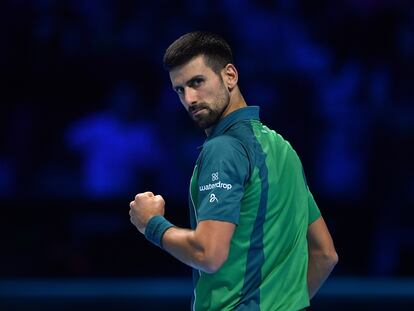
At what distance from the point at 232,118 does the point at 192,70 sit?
0.18 m

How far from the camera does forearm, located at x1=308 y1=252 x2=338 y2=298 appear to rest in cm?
281

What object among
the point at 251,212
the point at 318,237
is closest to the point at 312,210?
the point at 318,237

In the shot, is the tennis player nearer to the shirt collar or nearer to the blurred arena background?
the shirt collar

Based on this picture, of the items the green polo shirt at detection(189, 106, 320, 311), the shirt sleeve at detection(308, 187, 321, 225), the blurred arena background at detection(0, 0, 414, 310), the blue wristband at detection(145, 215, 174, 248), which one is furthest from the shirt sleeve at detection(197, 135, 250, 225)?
the blurred arena background at detection(0, 0, 414, 310)

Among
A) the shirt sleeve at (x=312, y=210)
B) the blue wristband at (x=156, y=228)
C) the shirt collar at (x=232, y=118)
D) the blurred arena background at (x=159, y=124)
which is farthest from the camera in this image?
the blurred arena background at (x=159, y=124)

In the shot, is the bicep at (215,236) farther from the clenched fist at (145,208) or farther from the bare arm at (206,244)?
the clenched fist at (145,208)

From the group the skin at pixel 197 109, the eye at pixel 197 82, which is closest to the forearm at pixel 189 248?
the skin at pixel 197 109

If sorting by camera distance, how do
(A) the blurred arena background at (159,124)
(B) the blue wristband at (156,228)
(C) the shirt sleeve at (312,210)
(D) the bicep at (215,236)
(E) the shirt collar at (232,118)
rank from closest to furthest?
(D) the bicep at (215,236), (B) the blue wristband at (156,228), (E) the shirt collar at (232,118), (C) the shirt sleeve at (312,210), (A) the blurred arena background at (159,124)

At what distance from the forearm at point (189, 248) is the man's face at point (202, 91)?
374 millimetres

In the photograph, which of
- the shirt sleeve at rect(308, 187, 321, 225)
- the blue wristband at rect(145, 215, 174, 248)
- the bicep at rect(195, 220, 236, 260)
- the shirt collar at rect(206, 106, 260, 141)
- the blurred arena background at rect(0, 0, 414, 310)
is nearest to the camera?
the bicep at rect(195, 220, 236, 260)

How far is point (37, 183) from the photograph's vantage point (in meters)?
6.46

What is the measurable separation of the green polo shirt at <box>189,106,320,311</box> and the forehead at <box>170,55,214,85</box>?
15 cm

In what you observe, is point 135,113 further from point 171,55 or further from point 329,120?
point 171,55

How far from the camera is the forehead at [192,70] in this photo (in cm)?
253
